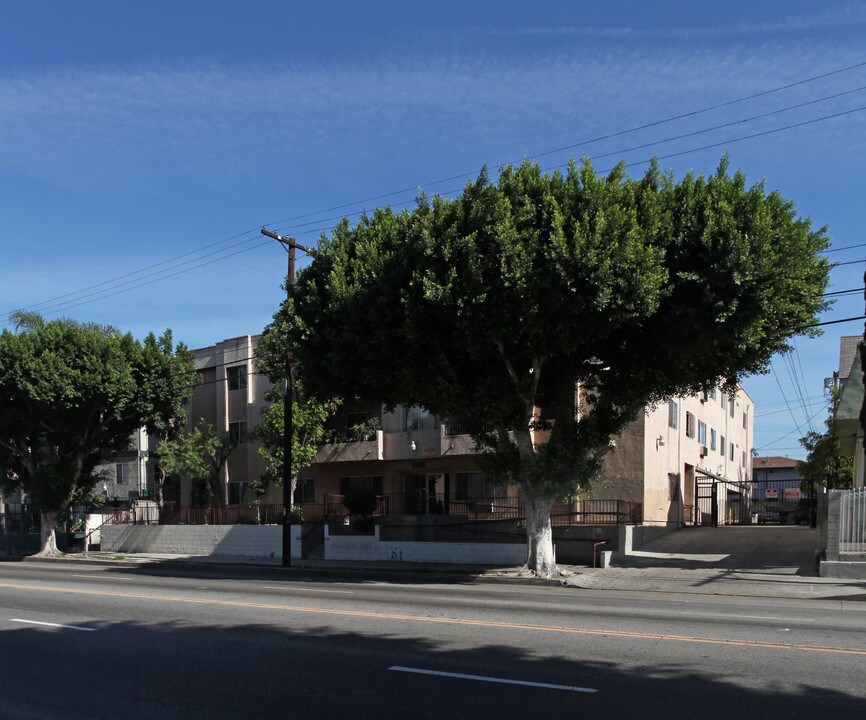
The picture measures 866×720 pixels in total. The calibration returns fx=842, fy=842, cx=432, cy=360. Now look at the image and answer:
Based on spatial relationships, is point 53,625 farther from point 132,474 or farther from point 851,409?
point 132,474

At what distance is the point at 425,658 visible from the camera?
30.6 ft

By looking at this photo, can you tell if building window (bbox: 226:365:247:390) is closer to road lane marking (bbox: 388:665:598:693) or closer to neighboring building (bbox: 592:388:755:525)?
neighboring building (bbox: 592:388:755:525)

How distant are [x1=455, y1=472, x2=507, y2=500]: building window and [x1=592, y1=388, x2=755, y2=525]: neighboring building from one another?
168 inches

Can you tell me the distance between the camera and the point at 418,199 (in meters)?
19.8

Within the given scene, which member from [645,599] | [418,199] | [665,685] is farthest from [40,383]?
[665,685]

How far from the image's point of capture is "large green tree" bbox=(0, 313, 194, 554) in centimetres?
3359

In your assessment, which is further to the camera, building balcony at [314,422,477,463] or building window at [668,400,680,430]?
building window at [668,400,680,430]

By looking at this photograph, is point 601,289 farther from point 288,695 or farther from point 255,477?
point 255,477

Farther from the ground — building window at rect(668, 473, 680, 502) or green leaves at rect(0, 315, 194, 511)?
green leaves at rect(0, 315, 194, 511)

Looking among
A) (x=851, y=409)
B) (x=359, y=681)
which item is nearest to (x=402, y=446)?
(x=851, y=409)

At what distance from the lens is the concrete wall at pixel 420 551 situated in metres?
25.3

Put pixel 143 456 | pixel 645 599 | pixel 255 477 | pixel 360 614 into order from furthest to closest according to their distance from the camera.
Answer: pixel 143 456 → pixel 255 477 → pixel 645 599 → pixel 360 614

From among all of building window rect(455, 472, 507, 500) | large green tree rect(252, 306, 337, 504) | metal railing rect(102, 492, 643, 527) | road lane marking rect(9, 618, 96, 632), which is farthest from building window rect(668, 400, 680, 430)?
road lane marking rect(9, 618, 96, 632)

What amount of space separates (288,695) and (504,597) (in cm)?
957
